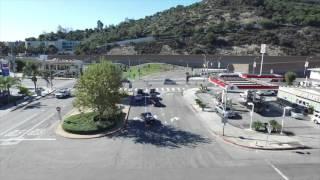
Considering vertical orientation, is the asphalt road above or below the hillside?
below

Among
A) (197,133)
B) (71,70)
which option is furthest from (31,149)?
(71,70)

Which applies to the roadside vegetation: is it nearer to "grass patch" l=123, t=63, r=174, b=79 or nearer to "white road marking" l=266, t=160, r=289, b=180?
"white road marking" l=266, t=160, r=289, b=180

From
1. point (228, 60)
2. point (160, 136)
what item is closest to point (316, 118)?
point (160, 136)

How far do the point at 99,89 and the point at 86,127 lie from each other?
4679 millimetres

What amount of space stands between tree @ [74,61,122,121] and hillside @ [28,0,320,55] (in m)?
90.0

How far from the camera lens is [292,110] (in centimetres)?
4875

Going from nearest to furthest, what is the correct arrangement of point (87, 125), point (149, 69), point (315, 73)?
→ point (87, 125) < point (315, 73) < point (149, 69)

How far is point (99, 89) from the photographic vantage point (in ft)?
132

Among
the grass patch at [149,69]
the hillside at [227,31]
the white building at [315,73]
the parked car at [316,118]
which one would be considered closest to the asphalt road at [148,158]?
the parked car at [316,118]

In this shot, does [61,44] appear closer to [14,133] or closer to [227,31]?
[227,31]

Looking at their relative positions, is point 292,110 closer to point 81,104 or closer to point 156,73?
point 81,104

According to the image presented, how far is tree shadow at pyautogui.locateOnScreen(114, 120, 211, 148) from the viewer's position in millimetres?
35625

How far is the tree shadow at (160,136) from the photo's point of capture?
35.6 metres

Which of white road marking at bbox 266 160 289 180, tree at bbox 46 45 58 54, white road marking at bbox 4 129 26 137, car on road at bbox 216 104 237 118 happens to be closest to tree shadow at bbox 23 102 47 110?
white road marking at bbox 4 129 26 137
